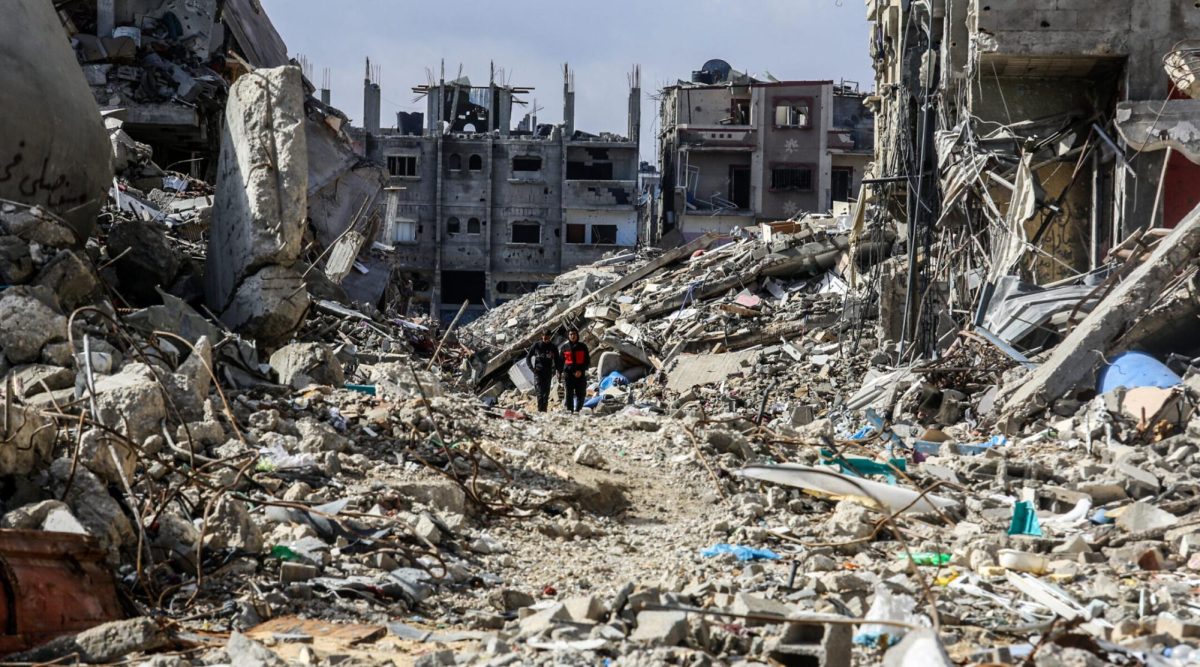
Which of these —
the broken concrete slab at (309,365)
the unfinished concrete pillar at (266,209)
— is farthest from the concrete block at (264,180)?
the broken concrete slab at (309,365)

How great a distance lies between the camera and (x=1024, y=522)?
7496 mm

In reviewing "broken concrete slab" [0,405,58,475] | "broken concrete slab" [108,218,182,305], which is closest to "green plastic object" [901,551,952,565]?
"broken concrete slab" [0,405,58,475]

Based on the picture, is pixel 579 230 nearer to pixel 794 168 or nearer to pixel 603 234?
pixel 603 234

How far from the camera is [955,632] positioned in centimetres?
509

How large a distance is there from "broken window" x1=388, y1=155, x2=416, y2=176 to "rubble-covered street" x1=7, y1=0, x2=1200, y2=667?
30932mm

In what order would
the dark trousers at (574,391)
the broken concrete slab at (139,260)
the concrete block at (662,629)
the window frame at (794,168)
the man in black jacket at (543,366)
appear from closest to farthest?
the concrete block at (662,629) → the broken concrete slab at (139,260) → the dark trousers at (574,391) → the man in black jacket at (543,366) → the window frame at (794,168)

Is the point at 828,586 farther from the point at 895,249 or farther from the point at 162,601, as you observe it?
the point at 895,249

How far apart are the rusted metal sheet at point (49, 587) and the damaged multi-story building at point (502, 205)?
48674 mm

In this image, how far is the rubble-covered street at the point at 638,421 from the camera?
17.0 ft

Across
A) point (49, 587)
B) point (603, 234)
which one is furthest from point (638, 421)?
point (603, 234)

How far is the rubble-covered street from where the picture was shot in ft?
17.0

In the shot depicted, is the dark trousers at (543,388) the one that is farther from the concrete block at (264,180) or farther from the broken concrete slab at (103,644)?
the broken concrete slab at (103,644)

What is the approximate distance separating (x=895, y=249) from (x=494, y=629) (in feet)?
58.4

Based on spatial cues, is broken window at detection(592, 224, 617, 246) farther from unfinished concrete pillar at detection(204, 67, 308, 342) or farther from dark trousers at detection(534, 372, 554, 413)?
unfinished concrete pillar at detection(204, 67, 308, 342)
